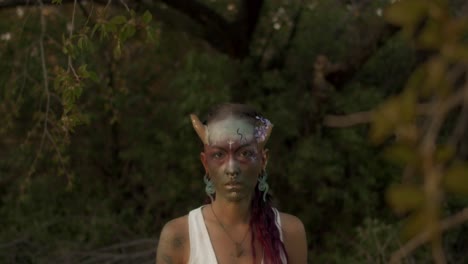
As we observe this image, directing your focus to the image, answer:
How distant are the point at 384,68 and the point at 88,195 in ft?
10.4

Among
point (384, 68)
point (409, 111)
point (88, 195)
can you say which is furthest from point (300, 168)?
point (409, 111)

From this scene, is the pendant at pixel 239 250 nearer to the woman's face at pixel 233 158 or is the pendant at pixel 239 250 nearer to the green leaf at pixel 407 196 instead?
the woman's face at pixel 233 158

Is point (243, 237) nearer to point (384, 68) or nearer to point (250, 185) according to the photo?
point (250, 185)

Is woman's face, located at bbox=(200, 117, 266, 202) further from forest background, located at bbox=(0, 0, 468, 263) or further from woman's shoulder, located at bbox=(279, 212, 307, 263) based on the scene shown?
forest background, located at bbox=(0, 0, 468, 263)

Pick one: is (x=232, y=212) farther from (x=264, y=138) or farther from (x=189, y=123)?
(x=189, y=123)

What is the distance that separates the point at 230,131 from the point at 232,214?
36 cm

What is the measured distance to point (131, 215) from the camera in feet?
26.7

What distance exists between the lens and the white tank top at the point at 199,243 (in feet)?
11.9

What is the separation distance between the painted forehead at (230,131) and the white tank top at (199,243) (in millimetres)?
347

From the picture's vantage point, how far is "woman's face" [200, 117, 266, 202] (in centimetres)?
360

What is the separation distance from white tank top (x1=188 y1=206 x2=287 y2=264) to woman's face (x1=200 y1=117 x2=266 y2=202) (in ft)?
0.51

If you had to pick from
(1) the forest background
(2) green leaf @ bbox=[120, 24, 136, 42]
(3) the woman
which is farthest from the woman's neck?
(1) the forest background

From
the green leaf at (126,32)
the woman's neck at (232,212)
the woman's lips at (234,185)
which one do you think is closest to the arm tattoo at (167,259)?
the woman's neck at (232,212)

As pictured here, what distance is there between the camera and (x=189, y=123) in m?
7.33
